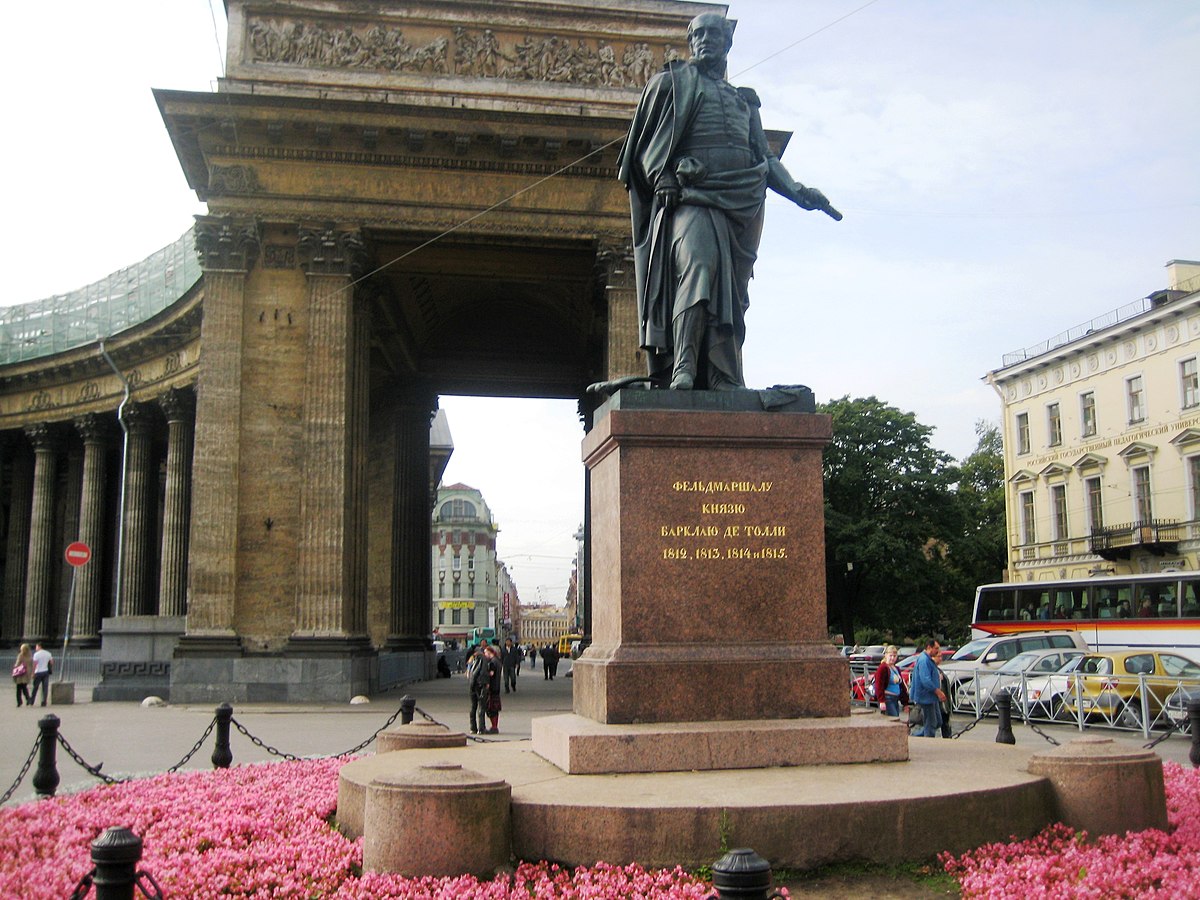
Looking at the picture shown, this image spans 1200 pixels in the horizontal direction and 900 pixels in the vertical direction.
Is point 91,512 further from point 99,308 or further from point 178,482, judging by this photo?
point 99,308

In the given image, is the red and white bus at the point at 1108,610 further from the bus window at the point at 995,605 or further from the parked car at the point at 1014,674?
the parked car at the point at 1014,674

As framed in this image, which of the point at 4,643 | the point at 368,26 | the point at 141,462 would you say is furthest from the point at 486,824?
the point at 4,643

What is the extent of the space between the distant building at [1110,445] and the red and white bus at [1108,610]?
1192 cm

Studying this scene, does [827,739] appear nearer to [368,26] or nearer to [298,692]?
[298,692]

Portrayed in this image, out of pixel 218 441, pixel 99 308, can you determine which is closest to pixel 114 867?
pixel 218 441

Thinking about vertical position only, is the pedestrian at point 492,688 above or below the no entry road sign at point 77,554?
below

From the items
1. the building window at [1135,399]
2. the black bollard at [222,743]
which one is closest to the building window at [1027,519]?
the building window at [1135,399]

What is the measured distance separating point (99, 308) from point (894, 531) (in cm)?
4138

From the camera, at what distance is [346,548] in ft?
89.4

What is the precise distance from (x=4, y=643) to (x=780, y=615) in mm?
58679

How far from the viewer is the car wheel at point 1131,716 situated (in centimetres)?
2028

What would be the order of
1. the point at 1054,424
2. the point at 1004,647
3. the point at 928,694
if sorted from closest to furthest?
the point at 928,694, the point at 1004,647, the point at 1054,424

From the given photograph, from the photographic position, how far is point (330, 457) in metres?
27.3

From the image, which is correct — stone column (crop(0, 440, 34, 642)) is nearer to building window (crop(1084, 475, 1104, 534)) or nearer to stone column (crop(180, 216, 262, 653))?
stone column (crop(180, 216, 262, 653))
